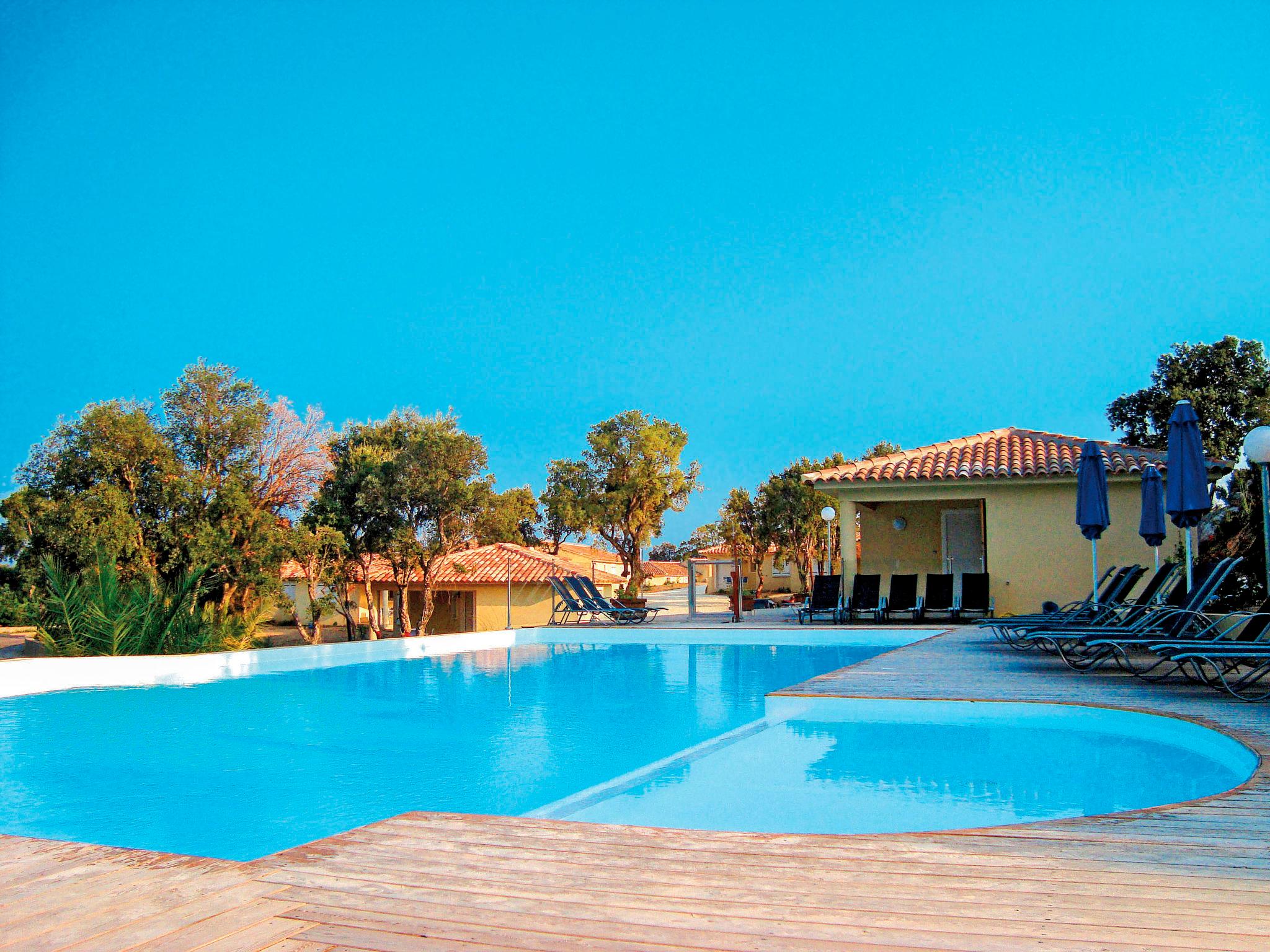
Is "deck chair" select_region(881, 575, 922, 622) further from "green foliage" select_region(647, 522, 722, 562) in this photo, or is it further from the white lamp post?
"green foliage" select_region(647, 522, 722, 562)

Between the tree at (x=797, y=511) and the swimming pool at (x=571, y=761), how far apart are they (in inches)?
1099

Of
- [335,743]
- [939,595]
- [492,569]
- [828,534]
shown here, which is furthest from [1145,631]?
[492,569]

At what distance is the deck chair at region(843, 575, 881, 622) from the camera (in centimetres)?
1631

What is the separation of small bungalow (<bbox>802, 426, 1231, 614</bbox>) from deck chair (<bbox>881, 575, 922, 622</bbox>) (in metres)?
0.82

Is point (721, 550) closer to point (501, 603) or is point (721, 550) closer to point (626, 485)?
point (626, 485)

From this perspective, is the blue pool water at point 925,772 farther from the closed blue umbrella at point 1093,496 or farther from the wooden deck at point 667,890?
the closed blue umbrella at point 1093,496

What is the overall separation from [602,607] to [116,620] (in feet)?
30.3

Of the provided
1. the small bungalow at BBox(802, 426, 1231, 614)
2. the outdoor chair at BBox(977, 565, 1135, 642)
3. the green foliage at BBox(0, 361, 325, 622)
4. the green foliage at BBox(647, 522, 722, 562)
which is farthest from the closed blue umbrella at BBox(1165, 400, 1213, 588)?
the green foliage at BBox(647, 522, 722, 562)

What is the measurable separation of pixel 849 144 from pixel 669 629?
786 inches

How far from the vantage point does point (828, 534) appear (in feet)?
101

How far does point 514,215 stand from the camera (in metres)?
42.0

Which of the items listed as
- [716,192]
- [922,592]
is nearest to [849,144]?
[716,192]

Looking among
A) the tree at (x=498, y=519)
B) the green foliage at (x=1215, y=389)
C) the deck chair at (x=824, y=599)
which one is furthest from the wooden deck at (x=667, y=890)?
the green foliage at (x=1215, y=389)

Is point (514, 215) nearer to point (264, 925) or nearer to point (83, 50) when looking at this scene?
point (83, 50)
